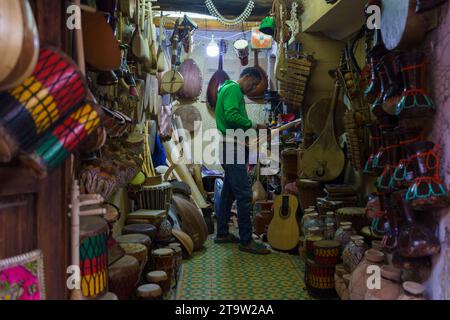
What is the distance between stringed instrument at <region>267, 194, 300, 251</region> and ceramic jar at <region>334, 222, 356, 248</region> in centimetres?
115

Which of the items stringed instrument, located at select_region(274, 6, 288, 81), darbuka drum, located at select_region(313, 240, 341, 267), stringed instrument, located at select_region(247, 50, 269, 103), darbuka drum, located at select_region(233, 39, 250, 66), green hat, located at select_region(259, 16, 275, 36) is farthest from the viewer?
stringed instrument, located at select_region(247, 50, 269, 103)

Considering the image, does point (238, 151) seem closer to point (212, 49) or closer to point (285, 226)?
point (285, 226)

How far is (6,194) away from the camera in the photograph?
4.56 feet

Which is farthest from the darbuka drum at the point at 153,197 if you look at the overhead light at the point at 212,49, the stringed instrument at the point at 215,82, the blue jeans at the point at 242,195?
the overhead light at the point at 212,49

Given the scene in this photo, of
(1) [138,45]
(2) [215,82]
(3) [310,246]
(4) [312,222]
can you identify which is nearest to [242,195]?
(4) [312,222]

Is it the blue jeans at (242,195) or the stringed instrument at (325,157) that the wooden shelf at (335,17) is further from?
the blue jeans at (242,195)

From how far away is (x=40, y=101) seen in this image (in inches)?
49.3

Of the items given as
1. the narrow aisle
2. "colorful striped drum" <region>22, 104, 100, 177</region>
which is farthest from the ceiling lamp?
"colorful striped drum" <region>22, 104, 100, 177</region>

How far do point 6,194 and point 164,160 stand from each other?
15.1 feet

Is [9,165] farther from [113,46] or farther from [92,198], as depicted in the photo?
[113,46]

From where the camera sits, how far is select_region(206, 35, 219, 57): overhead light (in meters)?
7.92

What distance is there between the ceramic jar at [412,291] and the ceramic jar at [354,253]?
0.79 meters

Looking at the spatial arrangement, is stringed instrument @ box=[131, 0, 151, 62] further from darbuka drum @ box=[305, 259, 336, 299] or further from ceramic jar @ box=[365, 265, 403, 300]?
ceramic jar @ box=[365, 265, 403, 300]
